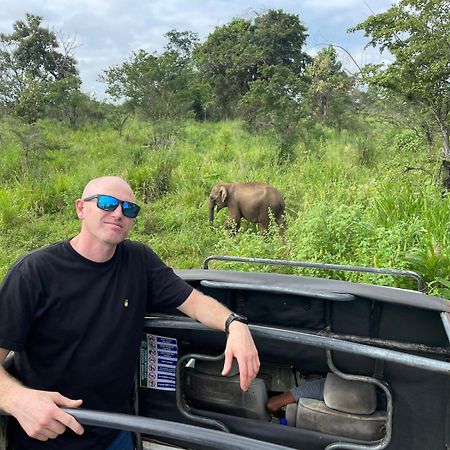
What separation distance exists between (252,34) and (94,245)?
20.3m

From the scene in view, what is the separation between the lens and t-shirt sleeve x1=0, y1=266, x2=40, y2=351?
175cm

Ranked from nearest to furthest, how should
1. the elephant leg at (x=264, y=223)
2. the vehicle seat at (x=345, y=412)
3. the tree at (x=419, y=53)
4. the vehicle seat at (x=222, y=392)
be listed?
1. the vehicle seat at (x=345, y=412)
2. the vehicle seat at (x=222, y=392)
3. the tree at (x=419, y=53)
4. the elephant leg at (x=264, y=223)

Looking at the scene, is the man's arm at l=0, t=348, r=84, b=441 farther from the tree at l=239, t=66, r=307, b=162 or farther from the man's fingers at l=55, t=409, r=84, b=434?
the tree at l=239, t=66, r=307, b=162

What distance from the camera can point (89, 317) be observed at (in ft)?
6.30

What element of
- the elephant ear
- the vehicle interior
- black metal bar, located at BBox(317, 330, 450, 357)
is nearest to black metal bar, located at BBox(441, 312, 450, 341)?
the vehicle interior

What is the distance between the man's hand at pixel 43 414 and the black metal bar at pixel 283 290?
878mm

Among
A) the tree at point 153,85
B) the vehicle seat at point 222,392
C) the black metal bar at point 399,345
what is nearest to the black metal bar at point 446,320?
the black metal bar at point 399,345

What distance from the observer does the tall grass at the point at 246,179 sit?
181 inches

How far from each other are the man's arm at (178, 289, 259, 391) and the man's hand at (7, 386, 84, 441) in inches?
21.0

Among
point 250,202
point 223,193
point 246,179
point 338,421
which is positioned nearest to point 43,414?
point 338,421

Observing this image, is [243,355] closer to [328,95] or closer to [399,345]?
[399,345]

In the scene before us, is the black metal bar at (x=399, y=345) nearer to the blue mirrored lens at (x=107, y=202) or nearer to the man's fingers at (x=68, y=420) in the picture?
the blue mirrored lens at (x=107, y=202)

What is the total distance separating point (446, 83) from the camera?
6270 mm

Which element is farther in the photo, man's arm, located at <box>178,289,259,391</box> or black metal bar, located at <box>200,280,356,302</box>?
black metal bar, located at <box>200,280,356,302</box>
